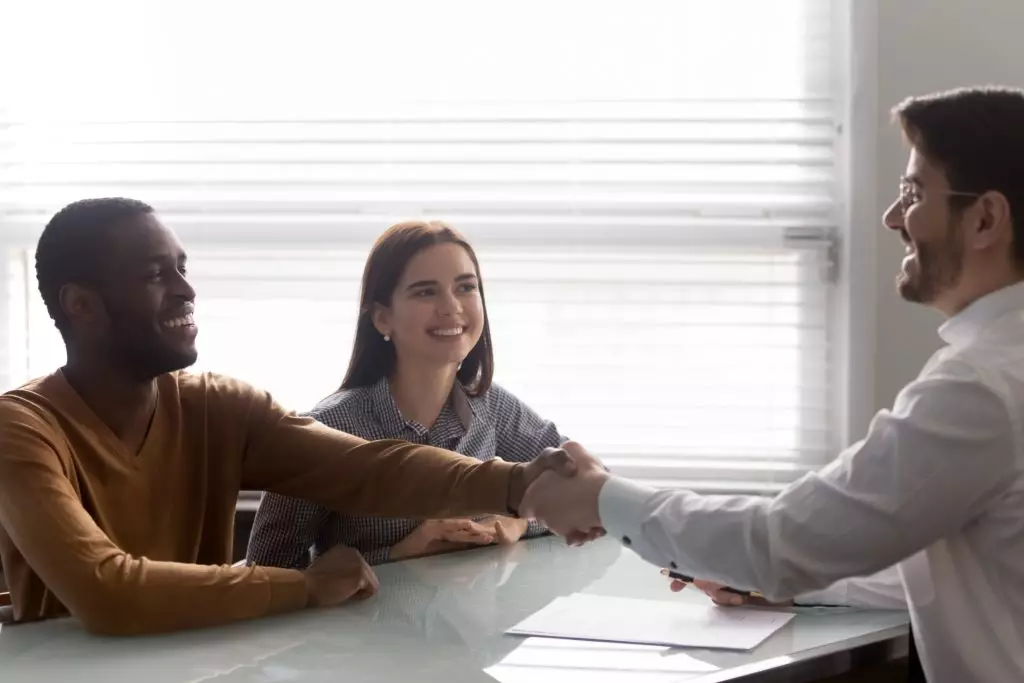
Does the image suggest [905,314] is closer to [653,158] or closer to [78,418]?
[653,158]

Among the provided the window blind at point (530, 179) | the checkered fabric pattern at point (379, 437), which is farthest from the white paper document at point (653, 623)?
the window blind at point (530, 179)

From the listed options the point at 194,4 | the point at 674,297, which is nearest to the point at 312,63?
the point at 194,4

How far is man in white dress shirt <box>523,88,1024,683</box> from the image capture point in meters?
1.49

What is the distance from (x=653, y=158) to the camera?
2834 mm

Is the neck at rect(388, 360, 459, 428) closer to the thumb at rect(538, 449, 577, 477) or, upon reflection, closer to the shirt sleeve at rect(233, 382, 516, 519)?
the shirt sleeve at rect(233, 382, 516, 519)

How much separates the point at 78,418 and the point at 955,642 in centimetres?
129

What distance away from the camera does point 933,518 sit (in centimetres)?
150

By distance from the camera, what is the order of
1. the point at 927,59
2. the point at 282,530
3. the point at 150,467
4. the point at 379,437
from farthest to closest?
1. the point at 927,59
2. the point at 379,437
3. the point at 282,530
4. the point at 150,467

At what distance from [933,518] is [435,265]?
1157 millimetres

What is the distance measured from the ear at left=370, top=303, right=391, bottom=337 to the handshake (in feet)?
1.74

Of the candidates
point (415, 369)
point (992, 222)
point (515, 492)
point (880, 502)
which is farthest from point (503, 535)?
point (992, 222)

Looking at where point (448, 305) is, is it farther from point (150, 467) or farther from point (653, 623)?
point (653, 623)

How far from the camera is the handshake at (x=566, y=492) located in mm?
1886

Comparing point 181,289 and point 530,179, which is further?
point 530,179
